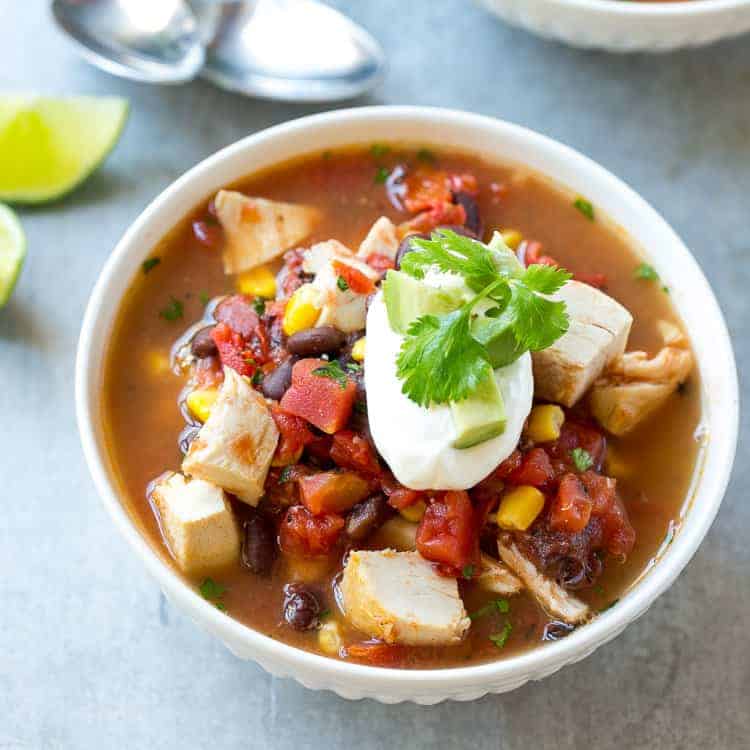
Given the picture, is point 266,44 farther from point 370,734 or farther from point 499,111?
point 370,734

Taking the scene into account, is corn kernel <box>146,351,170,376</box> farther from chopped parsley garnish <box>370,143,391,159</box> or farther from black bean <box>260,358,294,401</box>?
chopped parsley garnish <box>370,143,391,159</box>

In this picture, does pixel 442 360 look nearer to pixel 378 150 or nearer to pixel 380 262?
pixel 380 262

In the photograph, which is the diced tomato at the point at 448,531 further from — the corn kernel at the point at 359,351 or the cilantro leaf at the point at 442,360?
the corn kernel at the point at 359,351

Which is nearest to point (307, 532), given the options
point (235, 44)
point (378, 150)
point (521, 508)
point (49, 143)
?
point (521, 508)

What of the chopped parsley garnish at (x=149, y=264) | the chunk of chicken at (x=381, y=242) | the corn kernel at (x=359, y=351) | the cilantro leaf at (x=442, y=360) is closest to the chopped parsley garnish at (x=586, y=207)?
the chunk of chicken at (x=381, y=242)

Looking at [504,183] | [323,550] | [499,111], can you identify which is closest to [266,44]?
[499,111]
